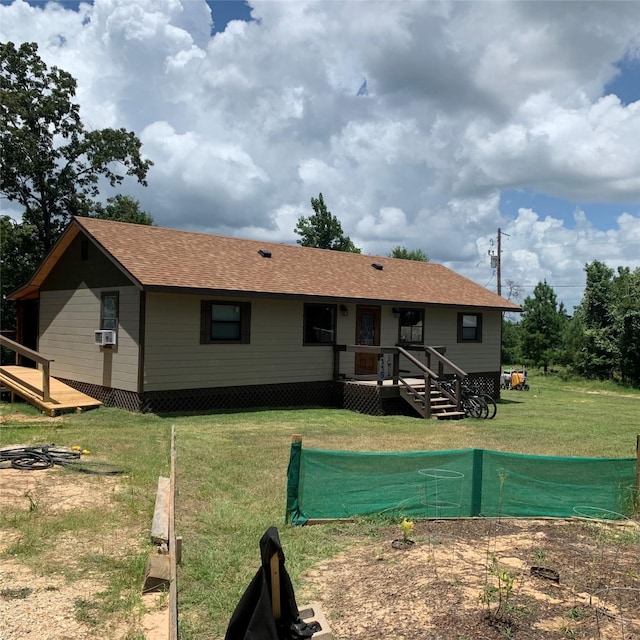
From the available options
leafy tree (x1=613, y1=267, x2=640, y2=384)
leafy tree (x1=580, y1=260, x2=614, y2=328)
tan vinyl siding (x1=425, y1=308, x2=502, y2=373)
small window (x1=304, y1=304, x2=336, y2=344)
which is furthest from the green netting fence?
leafy tree (x1=580, y1=260, x2=614, y2=328)

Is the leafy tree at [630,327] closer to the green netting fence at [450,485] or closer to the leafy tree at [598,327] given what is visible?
the leafy tree at [598,327]

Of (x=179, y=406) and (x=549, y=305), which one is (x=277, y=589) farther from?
(x=549, y=305)

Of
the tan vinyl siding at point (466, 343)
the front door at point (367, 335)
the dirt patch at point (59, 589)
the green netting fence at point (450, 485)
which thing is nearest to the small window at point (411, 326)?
the tan vinyl siding at point (466, 343)

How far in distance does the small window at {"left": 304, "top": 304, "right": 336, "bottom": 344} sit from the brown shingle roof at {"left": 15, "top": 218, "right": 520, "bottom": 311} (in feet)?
1.86

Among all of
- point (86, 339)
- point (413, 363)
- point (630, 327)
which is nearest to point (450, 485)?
point (413, 363)

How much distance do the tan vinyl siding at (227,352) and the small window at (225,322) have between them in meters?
0.12

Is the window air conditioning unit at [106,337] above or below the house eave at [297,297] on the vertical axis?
below

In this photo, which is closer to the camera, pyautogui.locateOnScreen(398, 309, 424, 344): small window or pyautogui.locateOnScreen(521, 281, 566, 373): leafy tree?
pyautogui.locateOnScreen(398, 309, 424, 344): small window

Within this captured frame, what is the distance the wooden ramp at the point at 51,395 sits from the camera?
43.2 ft

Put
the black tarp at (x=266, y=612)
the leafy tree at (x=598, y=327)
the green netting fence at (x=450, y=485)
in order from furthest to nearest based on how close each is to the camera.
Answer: the leafy tree at (x=598, y=327), the green netting fence at (x=450, y=485), the black tarp at (x=266, y=612)

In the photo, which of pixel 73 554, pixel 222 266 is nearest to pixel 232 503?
pixel 73 554

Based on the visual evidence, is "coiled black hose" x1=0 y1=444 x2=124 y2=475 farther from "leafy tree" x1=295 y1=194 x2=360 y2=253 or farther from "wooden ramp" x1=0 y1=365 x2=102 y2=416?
"leafy tree" x1=295 y1=194 x2=360 y2=253

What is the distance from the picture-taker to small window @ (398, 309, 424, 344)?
18.7 meters

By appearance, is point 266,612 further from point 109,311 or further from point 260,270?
point 260,270
